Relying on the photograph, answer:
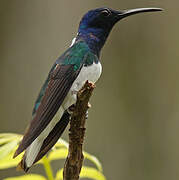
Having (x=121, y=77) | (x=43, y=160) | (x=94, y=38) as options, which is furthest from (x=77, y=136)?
(x=121, y=77)

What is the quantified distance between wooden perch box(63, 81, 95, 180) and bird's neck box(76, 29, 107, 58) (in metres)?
0.62

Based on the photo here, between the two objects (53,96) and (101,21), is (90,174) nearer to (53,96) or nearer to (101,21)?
(53,96)

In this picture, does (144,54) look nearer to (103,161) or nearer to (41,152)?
(103,161)

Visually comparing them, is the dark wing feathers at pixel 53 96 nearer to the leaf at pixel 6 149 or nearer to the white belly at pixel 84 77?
the white belly at pixel 84 77

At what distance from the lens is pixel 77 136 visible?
2174mm

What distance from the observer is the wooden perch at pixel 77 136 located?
211 centimetres

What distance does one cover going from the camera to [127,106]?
19.2 ft

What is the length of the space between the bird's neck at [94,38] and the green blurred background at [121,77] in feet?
8.75

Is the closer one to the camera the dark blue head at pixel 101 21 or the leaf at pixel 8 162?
the leaf at pixel 8 162

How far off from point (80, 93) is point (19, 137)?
0.36 m

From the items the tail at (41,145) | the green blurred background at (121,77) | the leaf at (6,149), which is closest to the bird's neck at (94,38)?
the tail at (41,145)

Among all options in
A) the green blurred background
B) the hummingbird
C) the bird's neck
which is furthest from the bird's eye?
the green blurred background

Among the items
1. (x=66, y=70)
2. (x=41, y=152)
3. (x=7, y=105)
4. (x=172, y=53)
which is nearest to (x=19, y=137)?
(x=41, y=152)

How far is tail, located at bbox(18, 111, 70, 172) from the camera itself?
2.34 metres
